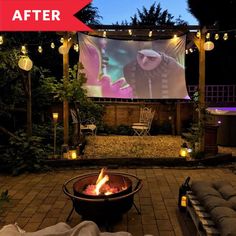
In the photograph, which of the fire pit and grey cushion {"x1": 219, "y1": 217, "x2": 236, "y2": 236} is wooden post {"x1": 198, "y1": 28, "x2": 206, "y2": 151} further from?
grey cushion {"x1": 219, "y1": 217, "x2": 236, "y2": 236}

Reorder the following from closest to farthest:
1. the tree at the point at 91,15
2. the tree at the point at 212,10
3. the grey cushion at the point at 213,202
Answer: the grey cushion at the point at 213,202 < the tree at the point at 212,10 < the tree at the point at 91,15

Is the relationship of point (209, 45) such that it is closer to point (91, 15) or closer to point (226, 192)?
point (226, 192)

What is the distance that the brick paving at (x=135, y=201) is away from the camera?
3.89 meters

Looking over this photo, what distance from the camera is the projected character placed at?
802 cm

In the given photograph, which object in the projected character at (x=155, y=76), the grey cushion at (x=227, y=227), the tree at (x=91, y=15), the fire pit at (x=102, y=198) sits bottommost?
the fire pit at (x=102, y=198)

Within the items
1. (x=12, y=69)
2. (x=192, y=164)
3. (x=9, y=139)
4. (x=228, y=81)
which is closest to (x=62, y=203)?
(x=9, y=139)

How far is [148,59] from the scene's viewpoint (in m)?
8.12

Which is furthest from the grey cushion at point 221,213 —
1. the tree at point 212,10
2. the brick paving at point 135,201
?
the tree at point 212,10

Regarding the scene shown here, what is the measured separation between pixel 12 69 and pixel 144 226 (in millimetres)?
4576

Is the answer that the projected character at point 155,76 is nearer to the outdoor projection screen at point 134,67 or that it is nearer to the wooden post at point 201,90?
the outdoor projection screen at point 134,67

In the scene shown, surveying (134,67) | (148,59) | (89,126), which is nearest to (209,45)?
(148,59)

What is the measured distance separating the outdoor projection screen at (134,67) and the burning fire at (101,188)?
13.7ft

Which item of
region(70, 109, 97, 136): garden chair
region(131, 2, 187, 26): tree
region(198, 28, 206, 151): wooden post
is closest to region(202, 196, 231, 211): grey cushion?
region(198, 28, 206, 151): wooden post

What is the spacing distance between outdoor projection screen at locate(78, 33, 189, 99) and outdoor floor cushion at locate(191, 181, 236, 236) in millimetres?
4394
